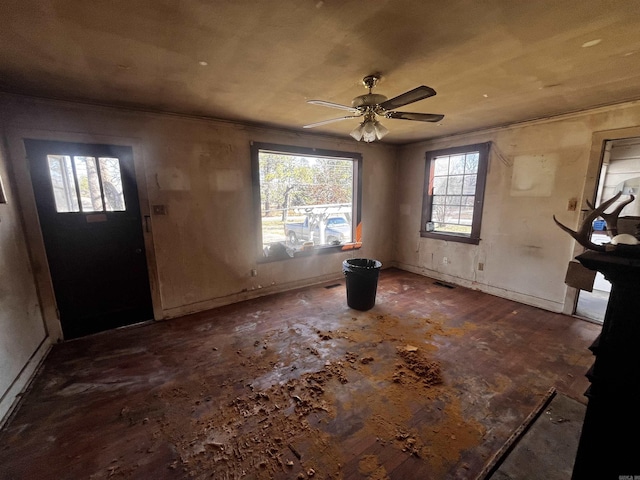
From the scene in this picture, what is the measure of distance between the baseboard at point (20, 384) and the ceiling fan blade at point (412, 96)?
11.7ft

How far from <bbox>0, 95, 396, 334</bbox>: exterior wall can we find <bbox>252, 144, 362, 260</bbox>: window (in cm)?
15

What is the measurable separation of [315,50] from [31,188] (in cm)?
302

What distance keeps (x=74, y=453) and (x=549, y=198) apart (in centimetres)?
520

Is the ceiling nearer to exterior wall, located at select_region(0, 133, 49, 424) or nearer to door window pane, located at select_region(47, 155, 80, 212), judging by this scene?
door window pane, located at select_region(47, 155, 80, 212)

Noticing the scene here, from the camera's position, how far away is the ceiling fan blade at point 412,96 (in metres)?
1.69

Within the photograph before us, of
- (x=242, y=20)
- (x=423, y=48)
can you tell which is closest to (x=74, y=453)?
(x=242, y=20)

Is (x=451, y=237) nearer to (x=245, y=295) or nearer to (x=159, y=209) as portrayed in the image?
(x=245, y=295)

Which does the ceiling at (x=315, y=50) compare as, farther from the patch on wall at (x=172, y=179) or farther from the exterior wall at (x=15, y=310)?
the exterior wall at (x=15, y=310)

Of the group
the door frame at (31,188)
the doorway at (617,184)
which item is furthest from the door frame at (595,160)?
the door frame at (31,188)

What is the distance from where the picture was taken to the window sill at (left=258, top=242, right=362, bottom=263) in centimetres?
407

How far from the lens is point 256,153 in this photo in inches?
145

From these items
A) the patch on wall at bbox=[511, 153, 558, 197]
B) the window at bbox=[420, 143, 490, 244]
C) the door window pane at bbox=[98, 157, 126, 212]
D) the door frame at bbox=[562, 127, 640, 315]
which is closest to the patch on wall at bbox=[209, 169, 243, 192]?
the door window pane at bbox=[98, 157, 126, 212]

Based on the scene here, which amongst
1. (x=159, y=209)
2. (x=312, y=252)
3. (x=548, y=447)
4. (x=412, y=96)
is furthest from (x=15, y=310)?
(x=548, y=447)

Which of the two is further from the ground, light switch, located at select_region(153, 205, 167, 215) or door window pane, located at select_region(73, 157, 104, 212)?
door window pane, located at select_region(73, 157, 104, 212)
